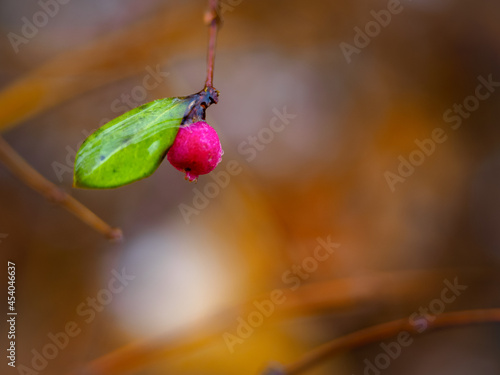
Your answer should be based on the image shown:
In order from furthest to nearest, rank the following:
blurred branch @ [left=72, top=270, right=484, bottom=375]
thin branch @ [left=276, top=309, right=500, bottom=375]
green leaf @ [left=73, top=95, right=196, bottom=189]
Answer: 1. blurred branch @ [left=72, top=270, right=484, bottom=375]
2. thin branch @ [left=276, top=309, right=500, bottom=375]
3. green leaf @ [left=73, top=95, right=196, bottom=189]

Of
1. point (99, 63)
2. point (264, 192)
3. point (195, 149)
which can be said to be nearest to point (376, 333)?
point (264, 192)

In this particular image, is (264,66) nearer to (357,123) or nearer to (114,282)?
(357,123)

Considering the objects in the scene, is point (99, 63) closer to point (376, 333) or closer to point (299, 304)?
point (299, 304)

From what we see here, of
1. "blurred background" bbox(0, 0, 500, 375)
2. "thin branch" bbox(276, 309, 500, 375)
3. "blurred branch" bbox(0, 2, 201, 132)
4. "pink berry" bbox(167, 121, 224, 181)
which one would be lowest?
"thin branch" bbox(276, 309, 500, 375)

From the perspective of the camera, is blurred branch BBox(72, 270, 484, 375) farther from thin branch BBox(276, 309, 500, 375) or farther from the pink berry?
the pink berry

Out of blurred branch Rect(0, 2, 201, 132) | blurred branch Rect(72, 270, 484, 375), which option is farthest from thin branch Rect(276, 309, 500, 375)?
blurred branch Rect(0, 2, 201, 132)

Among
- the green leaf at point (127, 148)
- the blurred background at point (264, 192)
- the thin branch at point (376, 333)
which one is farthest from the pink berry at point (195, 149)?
the blurred background at point (264, 192)

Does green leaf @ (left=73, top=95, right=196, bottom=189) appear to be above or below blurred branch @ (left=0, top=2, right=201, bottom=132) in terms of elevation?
below
